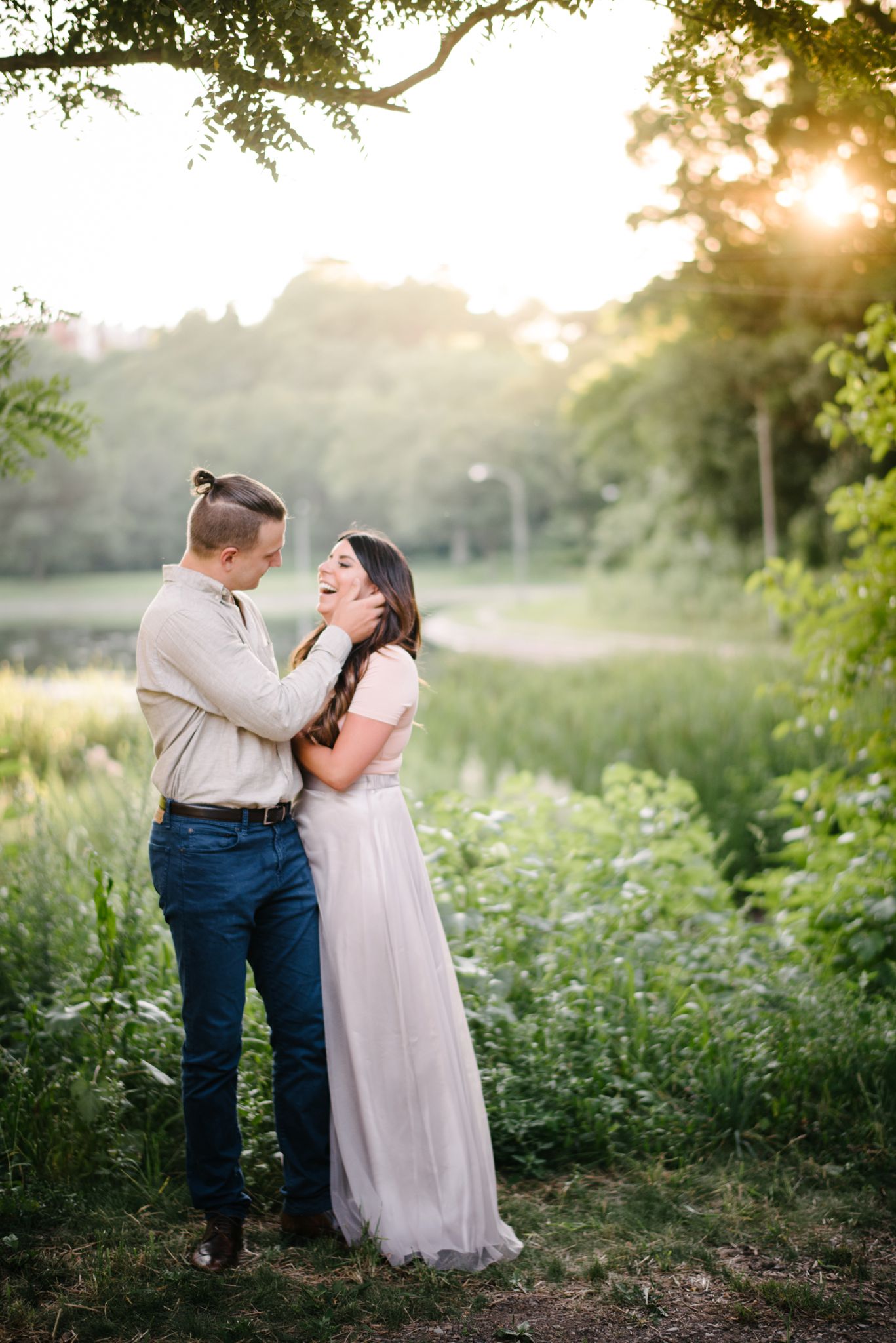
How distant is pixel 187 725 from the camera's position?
109 inches

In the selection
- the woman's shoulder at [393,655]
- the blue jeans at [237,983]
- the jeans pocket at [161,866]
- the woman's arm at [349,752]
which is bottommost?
the blue jeans at [237,983]

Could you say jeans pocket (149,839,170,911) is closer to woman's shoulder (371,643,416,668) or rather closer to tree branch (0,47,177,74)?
woman's shoulder (371,643,416,668)

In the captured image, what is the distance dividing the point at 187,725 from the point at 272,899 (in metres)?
0.50

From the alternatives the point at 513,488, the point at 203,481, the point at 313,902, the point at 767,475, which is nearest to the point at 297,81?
the point at 203,481

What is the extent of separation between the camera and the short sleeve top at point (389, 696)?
2.93 meters

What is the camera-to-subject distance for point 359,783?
299 centimetres

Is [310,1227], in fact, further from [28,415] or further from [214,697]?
[28,415]

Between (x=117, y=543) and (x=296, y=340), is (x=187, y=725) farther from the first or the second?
(x=296, y=340)

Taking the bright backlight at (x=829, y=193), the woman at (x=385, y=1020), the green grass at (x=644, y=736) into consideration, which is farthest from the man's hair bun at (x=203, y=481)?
the bright backlight at (x=829, y=193)

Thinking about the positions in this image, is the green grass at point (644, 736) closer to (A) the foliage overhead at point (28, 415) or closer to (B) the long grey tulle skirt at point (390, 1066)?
(B) the long grey tulle skirt at point (390, 1066)

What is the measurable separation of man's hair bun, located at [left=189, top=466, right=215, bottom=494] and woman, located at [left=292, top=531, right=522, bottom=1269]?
0.60 m

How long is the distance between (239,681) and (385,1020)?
1.00 metres

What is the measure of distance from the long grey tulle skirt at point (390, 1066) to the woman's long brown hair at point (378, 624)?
0.19 m

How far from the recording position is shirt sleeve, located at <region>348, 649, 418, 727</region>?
2.93m
